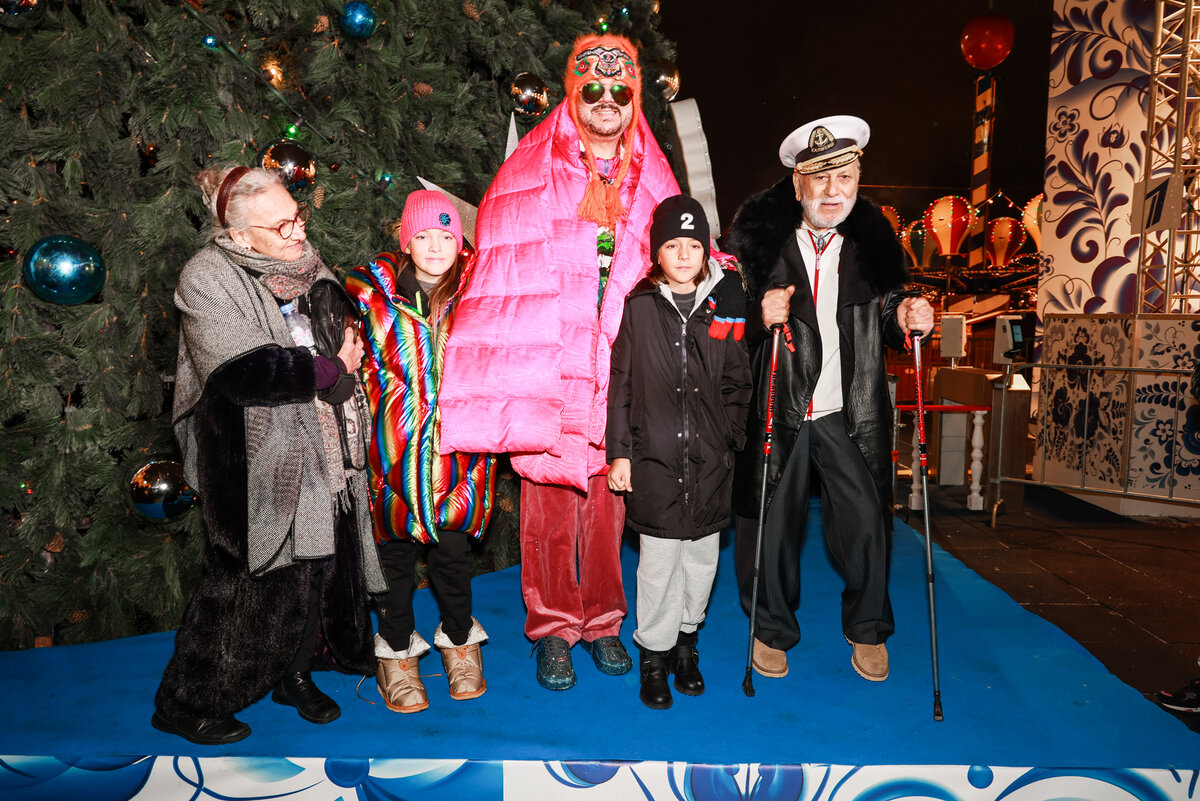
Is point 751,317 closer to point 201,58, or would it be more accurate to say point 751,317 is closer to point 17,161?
point 201,58

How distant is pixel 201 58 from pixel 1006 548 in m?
5.22

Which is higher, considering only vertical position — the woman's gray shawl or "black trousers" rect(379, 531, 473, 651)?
the woman's gray shawl

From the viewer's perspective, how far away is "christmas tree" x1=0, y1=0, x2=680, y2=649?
8.91 ft

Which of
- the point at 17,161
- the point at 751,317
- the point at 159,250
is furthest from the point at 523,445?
the point at 17,161

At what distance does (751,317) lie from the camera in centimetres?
261

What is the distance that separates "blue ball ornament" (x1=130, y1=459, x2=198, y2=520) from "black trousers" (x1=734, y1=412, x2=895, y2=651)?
Answer: 2049 mm

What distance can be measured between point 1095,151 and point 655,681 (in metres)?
7.31

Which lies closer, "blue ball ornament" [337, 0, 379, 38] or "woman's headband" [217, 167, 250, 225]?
"woman's headband" [217, 167, 250, 225]

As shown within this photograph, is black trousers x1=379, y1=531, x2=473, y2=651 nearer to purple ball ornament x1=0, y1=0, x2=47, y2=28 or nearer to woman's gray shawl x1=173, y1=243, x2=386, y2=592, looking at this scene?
woman's gray shawl x1=173, y1=243, x2=386, y2=592

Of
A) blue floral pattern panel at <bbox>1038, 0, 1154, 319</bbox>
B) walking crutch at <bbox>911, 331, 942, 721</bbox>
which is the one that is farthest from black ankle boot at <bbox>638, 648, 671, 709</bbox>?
blue floral pattern panel at <bbox>1038, 0, 1154, 319</bbox>

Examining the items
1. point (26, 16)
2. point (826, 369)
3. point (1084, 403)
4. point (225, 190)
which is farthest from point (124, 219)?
point (1084, 403)

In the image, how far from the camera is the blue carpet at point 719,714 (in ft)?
7.22

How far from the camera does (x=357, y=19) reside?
9.56 ft

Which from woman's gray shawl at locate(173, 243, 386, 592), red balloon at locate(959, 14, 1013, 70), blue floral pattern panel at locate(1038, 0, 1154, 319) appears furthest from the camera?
red balloon at locate(959, 14, 1013, 70)
